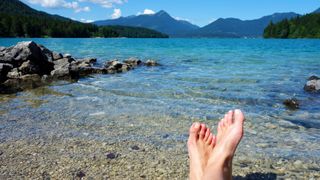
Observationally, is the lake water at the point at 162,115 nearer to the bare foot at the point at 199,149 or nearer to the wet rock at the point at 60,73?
the bare foot at the point at 199,149

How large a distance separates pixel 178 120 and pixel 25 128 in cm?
304

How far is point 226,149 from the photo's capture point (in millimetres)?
4156

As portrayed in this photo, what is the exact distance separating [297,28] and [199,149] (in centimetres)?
13793

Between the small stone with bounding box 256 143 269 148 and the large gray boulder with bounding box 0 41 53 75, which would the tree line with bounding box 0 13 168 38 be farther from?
the small stone with bounding box 256 143 269 148

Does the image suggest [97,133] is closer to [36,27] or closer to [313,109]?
[313,109]

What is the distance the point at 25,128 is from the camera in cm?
751

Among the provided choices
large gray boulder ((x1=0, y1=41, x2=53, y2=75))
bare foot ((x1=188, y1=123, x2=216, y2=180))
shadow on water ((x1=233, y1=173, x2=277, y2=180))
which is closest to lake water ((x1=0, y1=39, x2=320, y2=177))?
shadow on water ((x1=233, y1=173, x2=277, y2=180))

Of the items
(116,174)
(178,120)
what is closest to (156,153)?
(116,174)

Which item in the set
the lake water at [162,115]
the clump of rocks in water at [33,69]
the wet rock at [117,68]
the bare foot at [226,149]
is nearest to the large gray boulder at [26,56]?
the clump of rocks in water at [33,69]

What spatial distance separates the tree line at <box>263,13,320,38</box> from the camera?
127 meters

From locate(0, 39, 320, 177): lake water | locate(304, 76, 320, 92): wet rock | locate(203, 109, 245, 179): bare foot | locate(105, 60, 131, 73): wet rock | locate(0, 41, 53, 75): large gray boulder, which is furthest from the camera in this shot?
locate(105, 60, 131, 73): wet rock

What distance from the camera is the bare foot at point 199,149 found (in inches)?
171

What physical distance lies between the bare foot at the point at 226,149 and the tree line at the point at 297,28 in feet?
431

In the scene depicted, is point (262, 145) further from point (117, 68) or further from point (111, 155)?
point (117, 68)
